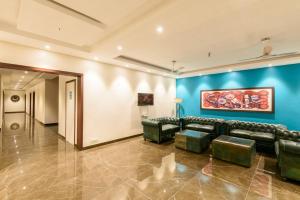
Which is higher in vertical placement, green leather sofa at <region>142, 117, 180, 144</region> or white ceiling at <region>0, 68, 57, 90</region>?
white ceiling at <region>0, 68, 57, 90</region>

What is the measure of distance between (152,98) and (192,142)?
3.21 metres

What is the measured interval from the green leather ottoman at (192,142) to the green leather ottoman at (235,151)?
1.52 ft

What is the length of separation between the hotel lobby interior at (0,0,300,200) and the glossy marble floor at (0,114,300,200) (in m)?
0.02

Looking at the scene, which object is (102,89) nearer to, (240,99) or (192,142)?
(192,142)

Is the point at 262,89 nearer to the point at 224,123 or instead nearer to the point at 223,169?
the point at 224,123

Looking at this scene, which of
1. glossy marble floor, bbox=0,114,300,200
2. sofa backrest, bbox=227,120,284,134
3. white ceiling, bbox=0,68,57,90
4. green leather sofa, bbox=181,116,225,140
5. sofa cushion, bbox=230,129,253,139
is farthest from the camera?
white ceiling, bbox=0,68,57,90

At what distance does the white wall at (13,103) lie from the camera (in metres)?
16.4

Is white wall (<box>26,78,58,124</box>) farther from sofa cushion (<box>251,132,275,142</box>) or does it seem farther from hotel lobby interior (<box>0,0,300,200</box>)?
sofa cushion (<box>251,132,275,142</box>)

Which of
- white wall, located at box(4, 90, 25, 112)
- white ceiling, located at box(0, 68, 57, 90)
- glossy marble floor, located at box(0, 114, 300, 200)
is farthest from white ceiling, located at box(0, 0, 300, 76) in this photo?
white wall, located at box(4, 90, 25, 112)

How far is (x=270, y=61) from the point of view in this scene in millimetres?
4938

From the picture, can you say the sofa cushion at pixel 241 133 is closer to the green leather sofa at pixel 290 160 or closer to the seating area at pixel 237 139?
the seating area at pixel 237 139

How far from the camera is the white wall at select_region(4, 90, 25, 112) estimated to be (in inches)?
646

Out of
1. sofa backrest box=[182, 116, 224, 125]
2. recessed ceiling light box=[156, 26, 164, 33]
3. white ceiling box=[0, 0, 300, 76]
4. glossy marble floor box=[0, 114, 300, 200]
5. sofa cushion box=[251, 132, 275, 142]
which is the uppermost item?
white ceiling box=[0, 0, 300, 76]

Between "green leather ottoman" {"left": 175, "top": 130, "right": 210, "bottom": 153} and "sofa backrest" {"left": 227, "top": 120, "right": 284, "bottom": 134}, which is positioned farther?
"sofa backrest" {"left": 227, "top": 120, "right": 284, "bottom": 134}
